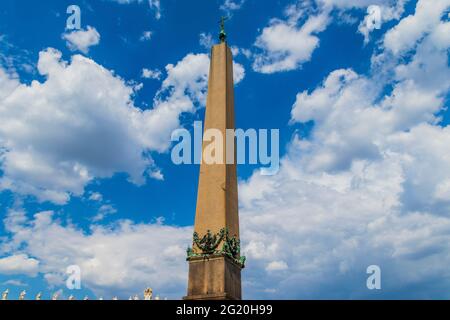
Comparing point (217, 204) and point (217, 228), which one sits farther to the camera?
point (217, 204)

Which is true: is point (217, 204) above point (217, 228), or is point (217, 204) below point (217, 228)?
above

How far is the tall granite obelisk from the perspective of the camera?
17828 mm

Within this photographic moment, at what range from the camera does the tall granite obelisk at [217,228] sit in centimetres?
1783

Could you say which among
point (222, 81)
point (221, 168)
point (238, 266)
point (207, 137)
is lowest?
point (238, 266)

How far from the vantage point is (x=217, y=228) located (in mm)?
18359
